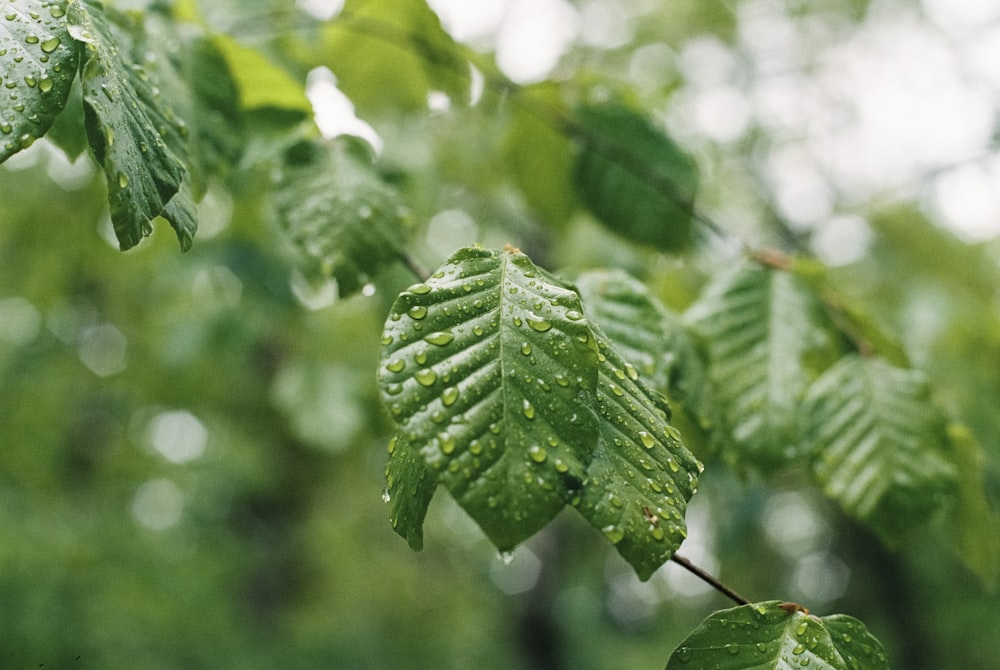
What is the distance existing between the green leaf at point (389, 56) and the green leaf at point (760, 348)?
2.43 feet

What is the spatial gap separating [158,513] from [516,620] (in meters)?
3.72

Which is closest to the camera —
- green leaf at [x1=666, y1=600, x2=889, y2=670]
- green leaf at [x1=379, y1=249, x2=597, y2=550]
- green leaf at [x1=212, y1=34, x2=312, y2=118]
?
green leaf at [x1=379, y1=249, x2=597, y2=550]

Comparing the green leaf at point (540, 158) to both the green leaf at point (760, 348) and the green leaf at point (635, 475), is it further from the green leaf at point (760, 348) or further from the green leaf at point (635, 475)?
the green leaf at point (635, 475)

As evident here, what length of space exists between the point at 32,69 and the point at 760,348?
989 millimetres

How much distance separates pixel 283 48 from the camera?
1571 mm

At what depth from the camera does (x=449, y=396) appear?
60 centimetres

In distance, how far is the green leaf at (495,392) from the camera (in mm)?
572

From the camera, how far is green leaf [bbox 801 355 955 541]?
106 cm

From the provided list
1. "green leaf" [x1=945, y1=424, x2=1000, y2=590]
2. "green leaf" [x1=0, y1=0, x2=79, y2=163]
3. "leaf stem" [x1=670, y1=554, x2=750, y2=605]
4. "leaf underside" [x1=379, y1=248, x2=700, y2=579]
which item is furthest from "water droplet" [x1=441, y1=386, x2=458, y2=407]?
"green leaf" [x1=945, y1=424, x2=1000, y2=590]

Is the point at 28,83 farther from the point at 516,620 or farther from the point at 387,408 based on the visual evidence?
the point at 516,620

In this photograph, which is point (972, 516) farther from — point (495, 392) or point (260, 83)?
point (260, 83)

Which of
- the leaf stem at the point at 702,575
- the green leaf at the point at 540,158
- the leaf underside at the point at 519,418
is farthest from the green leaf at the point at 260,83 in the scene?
the leaf stem at the point at 702,575

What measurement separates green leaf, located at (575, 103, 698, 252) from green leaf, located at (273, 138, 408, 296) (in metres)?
0.54

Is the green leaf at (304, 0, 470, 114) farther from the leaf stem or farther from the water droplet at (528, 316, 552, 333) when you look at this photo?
the leaf stem
